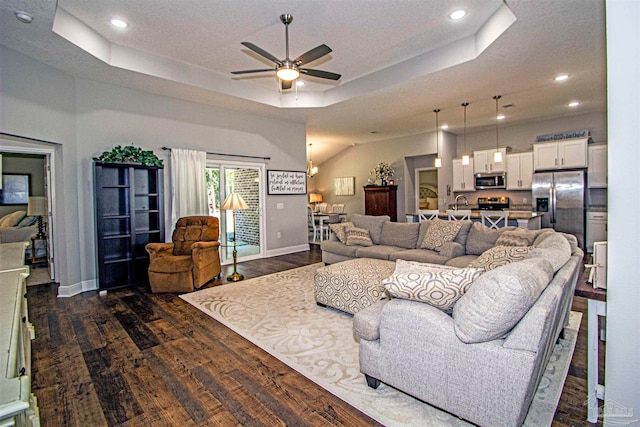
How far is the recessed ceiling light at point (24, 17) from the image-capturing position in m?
2.92

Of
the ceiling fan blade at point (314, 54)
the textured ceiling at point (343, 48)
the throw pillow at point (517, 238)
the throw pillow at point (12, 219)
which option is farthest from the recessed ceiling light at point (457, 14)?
the throw pillow at point (12, 219)

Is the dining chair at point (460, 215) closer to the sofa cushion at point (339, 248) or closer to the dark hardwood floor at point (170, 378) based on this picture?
the sofa cushion at point (339, 248)

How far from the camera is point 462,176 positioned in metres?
8.42

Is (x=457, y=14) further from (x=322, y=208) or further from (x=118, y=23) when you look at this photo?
(x=322, y=208)

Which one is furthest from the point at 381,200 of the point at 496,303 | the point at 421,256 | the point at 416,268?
the point at 496,303

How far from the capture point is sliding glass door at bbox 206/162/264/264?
19.8 ft

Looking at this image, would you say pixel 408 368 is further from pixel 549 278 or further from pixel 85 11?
pixel 85 11

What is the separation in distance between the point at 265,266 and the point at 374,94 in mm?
3542

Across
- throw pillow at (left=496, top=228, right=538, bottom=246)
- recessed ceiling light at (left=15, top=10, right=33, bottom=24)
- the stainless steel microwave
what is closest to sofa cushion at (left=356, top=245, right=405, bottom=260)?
throw pillow at (left=496, top=228, right=538, bottom=246)

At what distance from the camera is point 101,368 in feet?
8.03

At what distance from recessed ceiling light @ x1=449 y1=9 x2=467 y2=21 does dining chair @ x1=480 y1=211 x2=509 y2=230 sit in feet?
10.8

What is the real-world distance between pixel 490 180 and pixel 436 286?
722 centimetres

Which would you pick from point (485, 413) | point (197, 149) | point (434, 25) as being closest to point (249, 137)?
point (197, 149)

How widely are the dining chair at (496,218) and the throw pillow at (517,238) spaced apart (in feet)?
6.03
